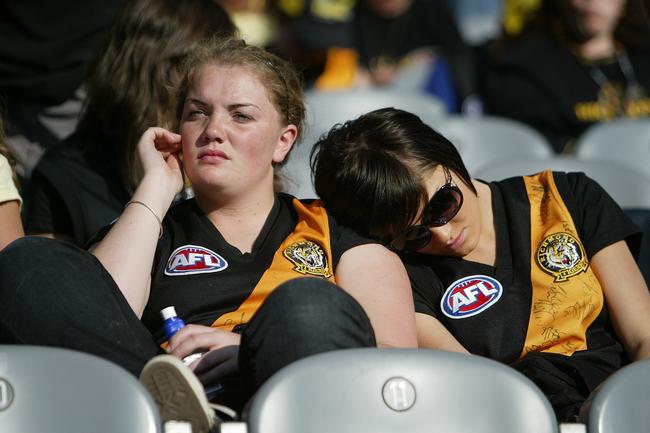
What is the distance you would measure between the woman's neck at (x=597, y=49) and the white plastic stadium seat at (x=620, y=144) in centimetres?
64

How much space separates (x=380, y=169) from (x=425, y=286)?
11.0 inches

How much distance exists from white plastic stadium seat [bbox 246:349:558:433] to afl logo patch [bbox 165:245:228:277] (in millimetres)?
533

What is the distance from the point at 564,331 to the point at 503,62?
2.38 metres

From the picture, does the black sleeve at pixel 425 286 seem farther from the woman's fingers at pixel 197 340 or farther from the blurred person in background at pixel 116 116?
the blurred person in background at pixel 116 116

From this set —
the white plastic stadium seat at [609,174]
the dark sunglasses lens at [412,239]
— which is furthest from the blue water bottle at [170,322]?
the white plastic stadium seat at [609,174]

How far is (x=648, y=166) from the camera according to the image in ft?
11.8

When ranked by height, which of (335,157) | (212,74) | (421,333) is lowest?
(421,333)

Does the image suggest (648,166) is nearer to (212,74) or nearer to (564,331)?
(564,331)

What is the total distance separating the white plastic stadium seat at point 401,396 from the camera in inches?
64.2

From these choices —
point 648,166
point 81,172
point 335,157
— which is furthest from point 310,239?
point 648,166

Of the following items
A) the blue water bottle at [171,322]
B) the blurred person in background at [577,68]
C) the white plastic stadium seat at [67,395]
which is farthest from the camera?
the blurred person in background at [577,68]

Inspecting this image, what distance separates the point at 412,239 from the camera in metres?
2.20

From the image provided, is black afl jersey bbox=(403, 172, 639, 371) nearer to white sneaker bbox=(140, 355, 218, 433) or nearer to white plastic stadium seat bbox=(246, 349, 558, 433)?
white plastic stadium seat bbox=(246, 349, 558, 433)

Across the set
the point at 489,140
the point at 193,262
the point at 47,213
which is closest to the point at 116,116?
the point at 47,213
